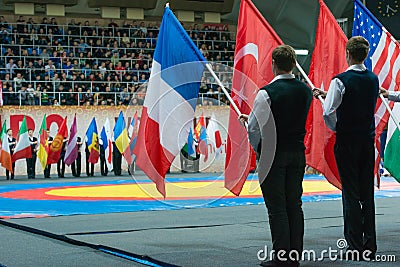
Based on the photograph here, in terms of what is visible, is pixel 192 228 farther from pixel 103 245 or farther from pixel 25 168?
pixel 25 168

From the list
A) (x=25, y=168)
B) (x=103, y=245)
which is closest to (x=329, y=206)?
(x=103, y=245)

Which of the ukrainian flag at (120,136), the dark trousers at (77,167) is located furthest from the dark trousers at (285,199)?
the dark trousers at (77,167)

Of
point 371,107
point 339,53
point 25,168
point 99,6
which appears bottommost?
point 25,168

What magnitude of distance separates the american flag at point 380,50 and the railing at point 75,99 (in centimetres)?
1618

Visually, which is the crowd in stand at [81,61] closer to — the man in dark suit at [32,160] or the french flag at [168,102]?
the man in dark suit at [32,160]

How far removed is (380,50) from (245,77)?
197cm

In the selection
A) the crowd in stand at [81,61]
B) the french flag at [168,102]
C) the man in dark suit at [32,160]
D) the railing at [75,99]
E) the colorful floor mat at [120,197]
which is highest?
the crowd in stand at [81,61]

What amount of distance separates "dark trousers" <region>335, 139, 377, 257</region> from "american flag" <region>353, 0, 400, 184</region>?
2.88m

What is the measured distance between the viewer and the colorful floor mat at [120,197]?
1239 cm

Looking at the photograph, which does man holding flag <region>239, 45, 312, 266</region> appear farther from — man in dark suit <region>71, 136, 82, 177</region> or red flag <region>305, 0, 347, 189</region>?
man in dark suit <region>71, 136, 82, 177</region>

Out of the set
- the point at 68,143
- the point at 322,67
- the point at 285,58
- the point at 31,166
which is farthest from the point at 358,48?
the point at 31,166

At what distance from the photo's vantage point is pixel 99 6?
32594mm

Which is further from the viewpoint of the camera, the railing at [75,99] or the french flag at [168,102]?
the railing at [75,99]

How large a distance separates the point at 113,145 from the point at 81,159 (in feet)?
5.68
